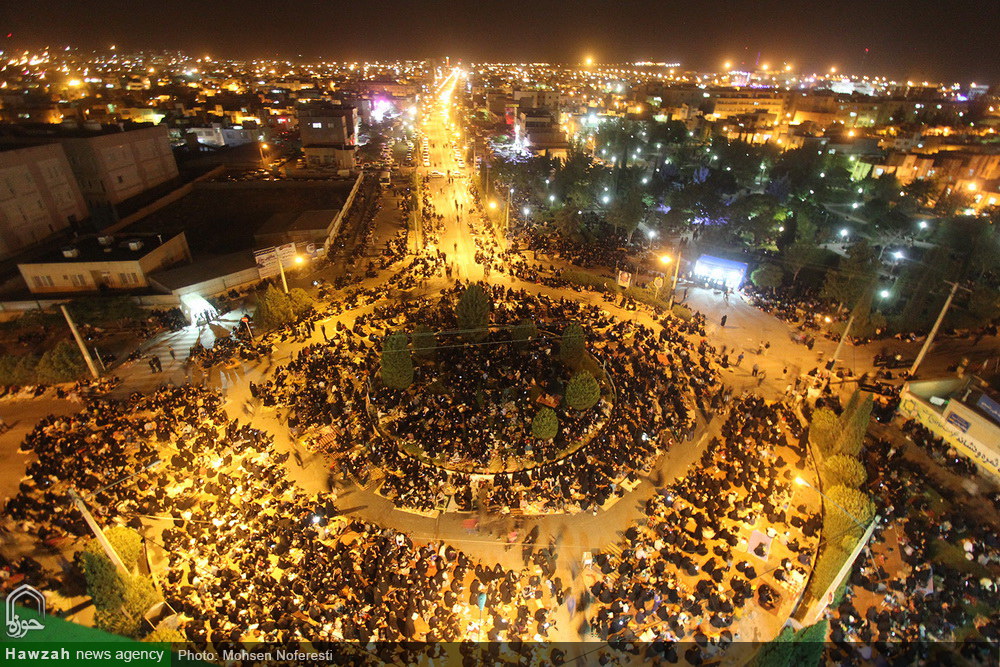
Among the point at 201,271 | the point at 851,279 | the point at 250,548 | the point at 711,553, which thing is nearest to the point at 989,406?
the point at 851,279

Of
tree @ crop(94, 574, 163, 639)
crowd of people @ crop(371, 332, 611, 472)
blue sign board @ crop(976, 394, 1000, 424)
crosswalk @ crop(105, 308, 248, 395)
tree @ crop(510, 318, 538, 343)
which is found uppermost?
blue sign board @ crop(976, 394, 1000, 424)

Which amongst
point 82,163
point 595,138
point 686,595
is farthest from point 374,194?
A: point 686,595

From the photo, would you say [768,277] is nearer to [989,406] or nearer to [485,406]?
[989,406]

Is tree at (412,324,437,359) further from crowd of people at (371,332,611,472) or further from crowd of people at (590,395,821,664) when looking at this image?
crowd of people at (590,395,821,664)

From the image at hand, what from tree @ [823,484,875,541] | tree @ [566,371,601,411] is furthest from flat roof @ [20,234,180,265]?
tree @ [823,484,875,541]

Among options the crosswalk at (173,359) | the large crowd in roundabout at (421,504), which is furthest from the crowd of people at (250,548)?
the crosswalk at (173,359)

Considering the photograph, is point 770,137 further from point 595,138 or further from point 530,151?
point 530,151
